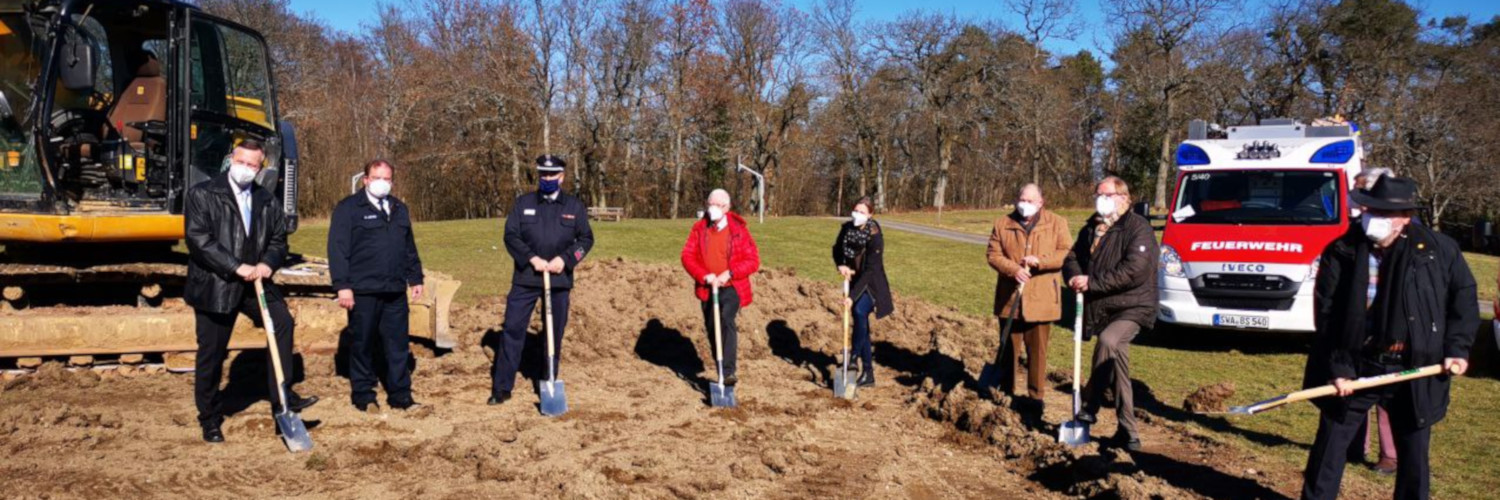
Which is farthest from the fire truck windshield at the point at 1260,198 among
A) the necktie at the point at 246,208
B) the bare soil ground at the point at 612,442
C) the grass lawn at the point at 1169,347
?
the necktie at the point at 246,208

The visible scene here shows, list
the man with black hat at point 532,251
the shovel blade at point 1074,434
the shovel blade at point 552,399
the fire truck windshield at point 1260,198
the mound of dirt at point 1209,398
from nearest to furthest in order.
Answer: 1. the shovel blade at point 1074,434
2. the shovel blade at point 552,399
3. the man with black hat at point 532,251
4. the mound of dirt at point 1209,398
5. the fire truck windshield at point 1260,198

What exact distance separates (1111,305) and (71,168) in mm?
7899

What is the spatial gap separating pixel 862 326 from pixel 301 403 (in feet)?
13.9

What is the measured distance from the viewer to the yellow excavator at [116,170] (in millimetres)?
7516

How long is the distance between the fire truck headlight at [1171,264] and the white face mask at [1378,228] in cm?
617

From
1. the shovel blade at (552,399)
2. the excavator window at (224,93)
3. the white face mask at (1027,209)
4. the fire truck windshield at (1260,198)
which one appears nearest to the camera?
the shovel blade at (552,399)

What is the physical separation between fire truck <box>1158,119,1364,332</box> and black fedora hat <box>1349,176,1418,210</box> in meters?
5.80

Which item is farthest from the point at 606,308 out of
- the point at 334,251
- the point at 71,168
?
the point at 71,168

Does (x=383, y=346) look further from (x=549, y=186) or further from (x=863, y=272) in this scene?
(x=863, y=272)

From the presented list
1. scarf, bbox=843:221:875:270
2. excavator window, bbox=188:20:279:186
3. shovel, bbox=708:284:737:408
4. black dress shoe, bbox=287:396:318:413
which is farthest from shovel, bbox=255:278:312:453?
scarf, bbox=843:221:875:270

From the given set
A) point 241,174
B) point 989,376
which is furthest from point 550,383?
point 989,376

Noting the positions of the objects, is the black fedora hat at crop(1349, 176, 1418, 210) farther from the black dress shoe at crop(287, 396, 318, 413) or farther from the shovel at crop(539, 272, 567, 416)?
the black dress shoe at crop(287, 396, 318, 413)

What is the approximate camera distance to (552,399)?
280 inches

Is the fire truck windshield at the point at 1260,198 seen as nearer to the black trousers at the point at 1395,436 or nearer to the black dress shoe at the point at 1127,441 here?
the black dress shoe at the point at 1127,441
